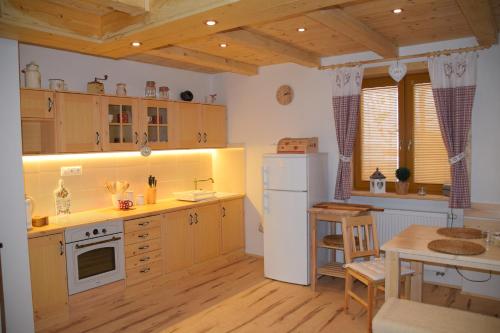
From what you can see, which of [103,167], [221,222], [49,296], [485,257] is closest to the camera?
[485,257]

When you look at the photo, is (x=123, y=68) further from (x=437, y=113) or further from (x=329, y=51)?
(x=437, y=113)

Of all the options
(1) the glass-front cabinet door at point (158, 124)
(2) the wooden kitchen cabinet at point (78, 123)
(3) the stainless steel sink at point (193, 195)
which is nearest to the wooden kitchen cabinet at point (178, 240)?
(3) the stainless steel sink at point (193, 195)

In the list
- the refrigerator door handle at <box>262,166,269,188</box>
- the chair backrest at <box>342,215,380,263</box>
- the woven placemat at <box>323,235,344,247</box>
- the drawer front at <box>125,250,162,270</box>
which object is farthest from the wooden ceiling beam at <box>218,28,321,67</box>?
the drawer front at <box>125,250,162,270</box>

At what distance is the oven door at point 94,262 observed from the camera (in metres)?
3.64

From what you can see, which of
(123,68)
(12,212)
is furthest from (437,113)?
(12,212)

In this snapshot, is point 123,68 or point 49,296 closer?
point 49,296

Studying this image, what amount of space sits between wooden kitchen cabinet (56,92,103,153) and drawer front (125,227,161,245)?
3.05 ft

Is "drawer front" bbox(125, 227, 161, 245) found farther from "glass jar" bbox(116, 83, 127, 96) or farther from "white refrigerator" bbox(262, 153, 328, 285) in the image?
"glass jar" bbox(116, 83, 127, 96)

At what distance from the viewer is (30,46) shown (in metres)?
3.86

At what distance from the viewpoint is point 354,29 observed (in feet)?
11.0

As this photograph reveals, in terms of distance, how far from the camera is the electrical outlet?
4.09 m

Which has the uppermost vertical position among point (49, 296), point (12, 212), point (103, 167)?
point (103, 167)

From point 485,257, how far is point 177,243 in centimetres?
309

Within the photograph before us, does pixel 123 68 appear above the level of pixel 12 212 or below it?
above
